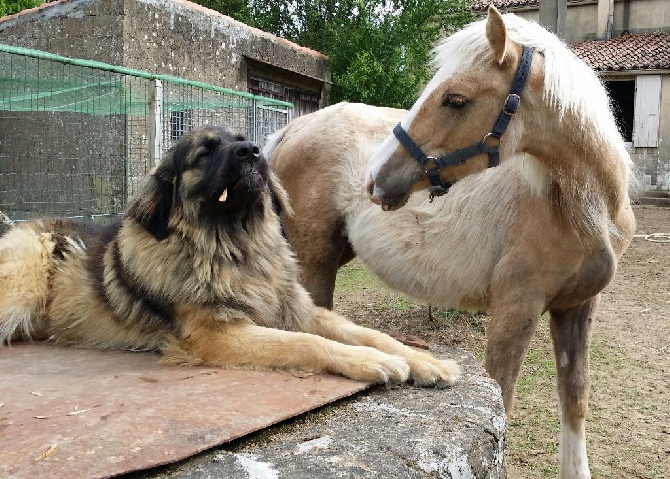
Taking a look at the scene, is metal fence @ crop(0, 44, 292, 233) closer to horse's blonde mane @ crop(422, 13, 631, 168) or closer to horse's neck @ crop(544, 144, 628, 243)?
horse's blonde mane @ crop(422, 13, 631, 168)

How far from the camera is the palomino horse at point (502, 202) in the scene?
3.00 metres

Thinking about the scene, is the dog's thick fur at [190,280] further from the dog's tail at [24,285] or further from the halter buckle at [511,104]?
the halter buckle at [511,104]

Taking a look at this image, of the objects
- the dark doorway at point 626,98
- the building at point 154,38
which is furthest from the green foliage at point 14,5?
the dark doorway at point 626,98

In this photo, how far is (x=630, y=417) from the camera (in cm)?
480

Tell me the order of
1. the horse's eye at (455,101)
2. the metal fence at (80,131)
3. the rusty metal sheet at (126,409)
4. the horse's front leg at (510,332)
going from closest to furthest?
1. the rusty metal sheet at (126,409)
2. the horse's eye at (455,101)
3. the horse's front leg at (510,332)
4. the metal fence at (80,131)

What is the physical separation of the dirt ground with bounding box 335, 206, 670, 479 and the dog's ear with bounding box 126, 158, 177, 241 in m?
2.68

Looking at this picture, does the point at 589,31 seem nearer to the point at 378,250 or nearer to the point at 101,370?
the point at 378,250

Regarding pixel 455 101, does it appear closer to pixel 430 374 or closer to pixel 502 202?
pixel 502 202

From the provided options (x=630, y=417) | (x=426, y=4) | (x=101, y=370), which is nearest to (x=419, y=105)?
(x=101, y=370)

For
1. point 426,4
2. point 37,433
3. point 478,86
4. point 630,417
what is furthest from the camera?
point 426,4

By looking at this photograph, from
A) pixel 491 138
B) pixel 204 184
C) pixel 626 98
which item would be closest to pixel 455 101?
pixel 491 138

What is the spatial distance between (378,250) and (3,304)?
2332mm

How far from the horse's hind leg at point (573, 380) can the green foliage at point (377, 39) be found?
9189 millimetres

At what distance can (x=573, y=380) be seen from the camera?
12.7ft
